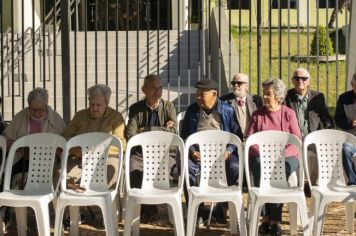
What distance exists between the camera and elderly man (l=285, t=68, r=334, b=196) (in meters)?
8.06

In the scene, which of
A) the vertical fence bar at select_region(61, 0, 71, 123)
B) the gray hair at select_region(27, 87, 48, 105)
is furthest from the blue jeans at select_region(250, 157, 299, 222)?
the vertical fence bar at select_region(61, 0, 71, 123)

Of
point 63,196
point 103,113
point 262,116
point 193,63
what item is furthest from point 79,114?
point 193,63

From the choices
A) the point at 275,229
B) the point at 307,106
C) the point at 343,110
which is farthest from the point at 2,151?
the point at 343,110

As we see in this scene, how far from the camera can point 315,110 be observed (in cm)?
812

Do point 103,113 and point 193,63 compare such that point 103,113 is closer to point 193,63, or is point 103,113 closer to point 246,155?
point 246,155

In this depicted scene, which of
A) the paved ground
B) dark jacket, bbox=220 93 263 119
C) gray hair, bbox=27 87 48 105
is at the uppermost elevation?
gray hair, bbox=27 87 48 105

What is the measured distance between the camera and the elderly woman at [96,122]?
7.36m

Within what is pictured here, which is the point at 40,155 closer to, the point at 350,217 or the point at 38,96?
the point at 38,96

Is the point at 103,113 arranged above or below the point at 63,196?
above

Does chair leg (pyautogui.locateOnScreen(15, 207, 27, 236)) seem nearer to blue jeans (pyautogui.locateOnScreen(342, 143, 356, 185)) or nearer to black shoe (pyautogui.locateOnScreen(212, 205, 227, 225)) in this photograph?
black shoe (pyautogui.locateOnScreen(212, 205, 227, 225))

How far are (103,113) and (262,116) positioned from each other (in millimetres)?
1506

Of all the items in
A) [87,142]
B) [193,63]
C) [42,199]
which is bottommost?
[42,199]

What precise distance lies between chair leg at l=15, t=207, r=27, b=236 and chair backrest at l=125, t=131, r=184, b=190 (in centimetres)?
111

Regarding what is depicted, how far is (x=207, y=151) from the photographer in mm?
6977
